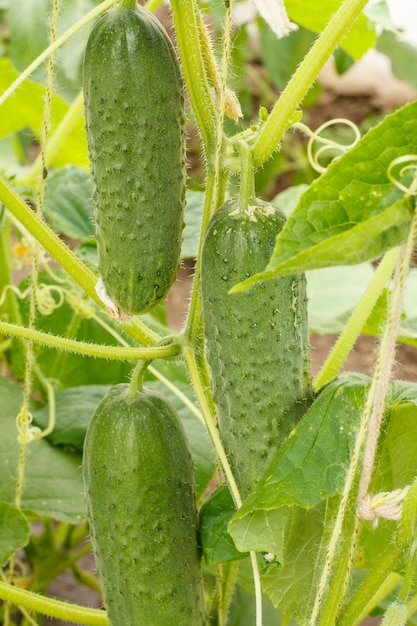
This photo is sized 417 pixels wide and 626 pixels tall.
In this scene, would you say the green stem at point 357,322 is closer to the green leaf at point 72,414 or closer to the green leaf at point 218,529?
the green leaf at point 218,529

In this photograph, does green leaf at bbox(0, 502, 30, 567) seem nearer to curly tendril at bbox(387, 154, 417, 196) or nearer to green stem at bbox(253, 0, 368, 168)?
green stem at bbox(253, 0, 368, 168)

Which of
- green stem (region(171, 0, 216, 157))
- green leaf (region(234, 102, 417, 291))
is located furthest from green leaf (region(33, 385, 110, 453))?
green leaf (region(234, 102, 417, 291))

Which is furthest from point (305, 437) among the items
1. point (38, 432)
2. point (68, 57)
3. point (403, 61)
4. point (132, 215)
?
point (403, 61)

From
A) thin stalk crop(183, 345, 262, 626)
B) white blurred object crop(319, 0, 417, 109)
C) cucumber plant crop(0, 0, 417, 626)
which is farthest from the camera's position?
white blurred object crop(319, 0, 417, 109)

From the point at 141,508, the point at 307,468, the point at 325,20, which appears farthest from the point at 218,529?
the point at 325,20

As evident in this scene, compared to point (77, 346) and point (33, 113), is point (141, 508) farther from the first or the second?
point (33, 113)

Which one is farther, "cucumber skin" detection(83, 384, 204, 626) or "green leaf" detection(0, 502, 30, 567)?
"green leaf" detection(0, 502, 30, 567)

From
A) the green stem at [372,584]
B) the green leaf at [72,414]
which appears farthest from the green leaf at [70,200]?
the green stem at [372,584]
